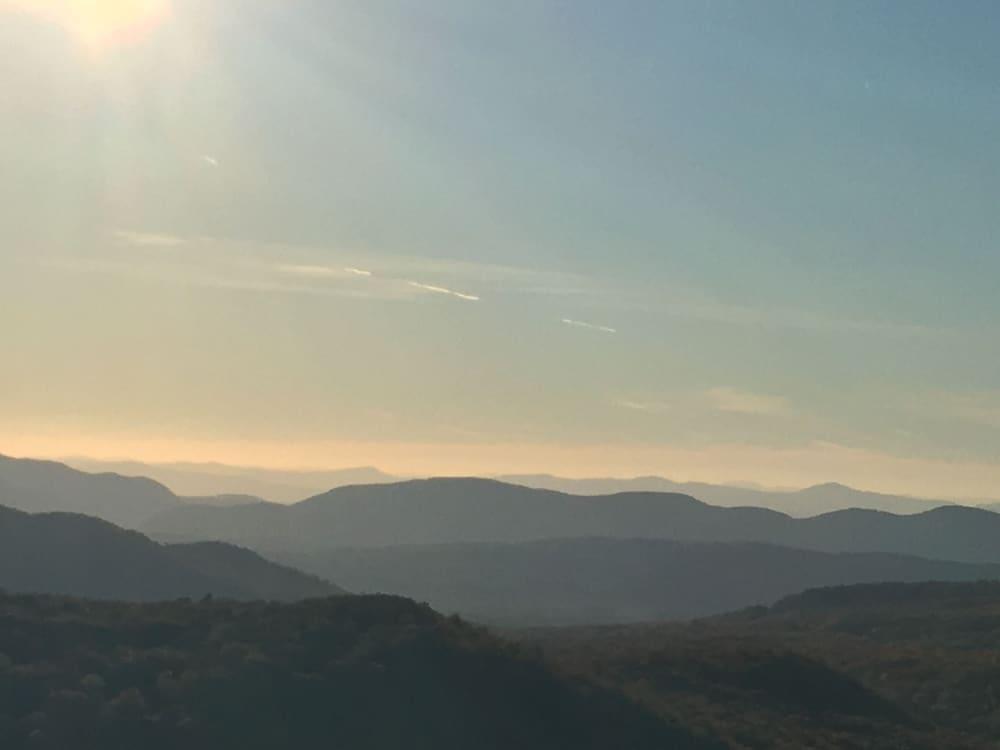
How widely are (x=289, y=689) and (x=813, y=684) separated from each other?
19373 millimetres

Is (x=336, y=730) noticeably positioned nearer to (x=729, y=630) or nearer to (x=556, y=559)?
(x=729, y=630)

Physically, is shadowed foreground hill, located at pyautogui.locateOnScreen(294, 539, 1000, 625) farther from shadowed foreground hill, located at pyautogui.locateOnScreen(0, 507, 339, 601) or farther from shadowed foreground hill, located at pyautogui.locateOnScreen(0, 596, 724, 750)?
Result: shadowed foreground hill, located at pyautogui.locateOnScreen(0, 596, 724, 750)

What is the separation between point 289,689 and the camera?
99.3 feet

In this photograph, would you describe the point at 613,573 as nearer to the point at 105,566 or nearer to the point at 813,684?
the point at 105,566

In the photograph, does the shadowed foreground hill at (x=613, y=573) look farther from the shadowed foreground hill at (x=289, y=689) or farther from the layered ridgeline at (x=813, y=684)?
the shadowed foreground hill at (x=289, y=689)

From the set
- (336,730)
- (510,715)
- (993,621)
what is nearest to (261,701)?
(336,730)

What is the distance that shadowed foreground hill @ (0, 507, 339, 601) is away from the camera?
82125 mm

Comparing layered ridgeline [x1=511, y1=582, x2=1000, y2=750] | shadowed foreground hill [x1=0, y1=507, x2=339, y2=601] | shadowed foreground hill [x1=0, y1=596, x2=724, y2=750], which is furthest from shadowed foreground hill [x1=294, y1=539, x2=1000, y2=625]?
shadowed foreground hill [x1=0, y1=596, x2=724, y2=750]

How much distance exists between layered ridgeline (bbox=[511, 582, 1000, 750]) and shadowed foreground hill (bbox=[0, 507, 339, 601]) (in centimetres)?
3178

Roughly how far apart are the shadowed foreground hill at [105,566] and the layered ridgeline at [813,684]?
104ft

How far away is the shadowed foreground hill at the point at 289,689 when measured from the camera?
91.9 feet

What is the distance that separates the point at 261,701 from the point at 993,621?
46267mm

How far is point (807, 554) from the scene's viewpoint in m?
163

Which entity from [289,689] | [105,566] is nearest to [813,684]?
[289,689]
